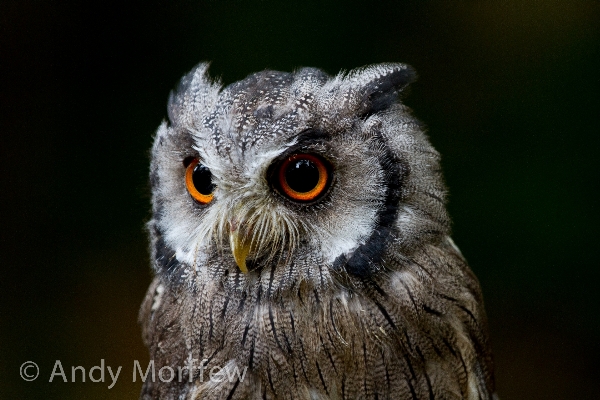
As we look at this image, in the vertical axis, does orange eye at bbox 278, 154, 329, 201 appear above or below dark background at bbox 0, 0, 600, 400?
below

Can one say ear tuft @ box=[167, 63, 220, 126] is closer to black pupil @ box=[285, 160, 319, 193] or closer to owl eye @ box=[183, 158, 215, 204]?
owl eye @ box=[183, 158, 215, 204]

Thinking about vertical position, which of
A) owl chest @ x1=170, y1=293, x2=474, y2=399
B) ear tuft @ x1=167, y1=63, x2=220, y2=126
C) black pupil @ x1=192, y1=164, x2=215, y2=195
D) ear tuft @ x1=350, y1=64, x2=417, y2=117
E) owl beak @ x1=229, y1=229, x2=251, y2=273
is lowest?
owl chest @ x1=170, y1=293, x2=474, y2=399

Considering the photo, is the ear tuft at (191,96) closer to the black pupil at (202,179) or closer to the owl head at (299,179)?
the owl head at (299,179)

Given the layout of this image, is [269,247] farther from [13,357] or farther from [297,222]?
[13,357]

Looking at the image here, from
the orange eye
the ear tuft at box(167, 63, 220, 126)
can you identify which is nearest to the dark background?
the ear tuft at box(167, 63, 220, 126)

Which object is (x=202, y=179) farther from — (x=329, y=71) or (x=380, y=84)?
(x=329, y=71)

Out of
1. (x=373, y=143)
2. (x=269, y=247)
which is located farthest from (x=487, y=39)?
(x=269, y=247)

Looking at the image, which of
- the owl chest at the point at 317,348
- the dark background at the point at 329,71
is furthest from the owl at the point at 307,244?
the dark background at the point at 329,71
